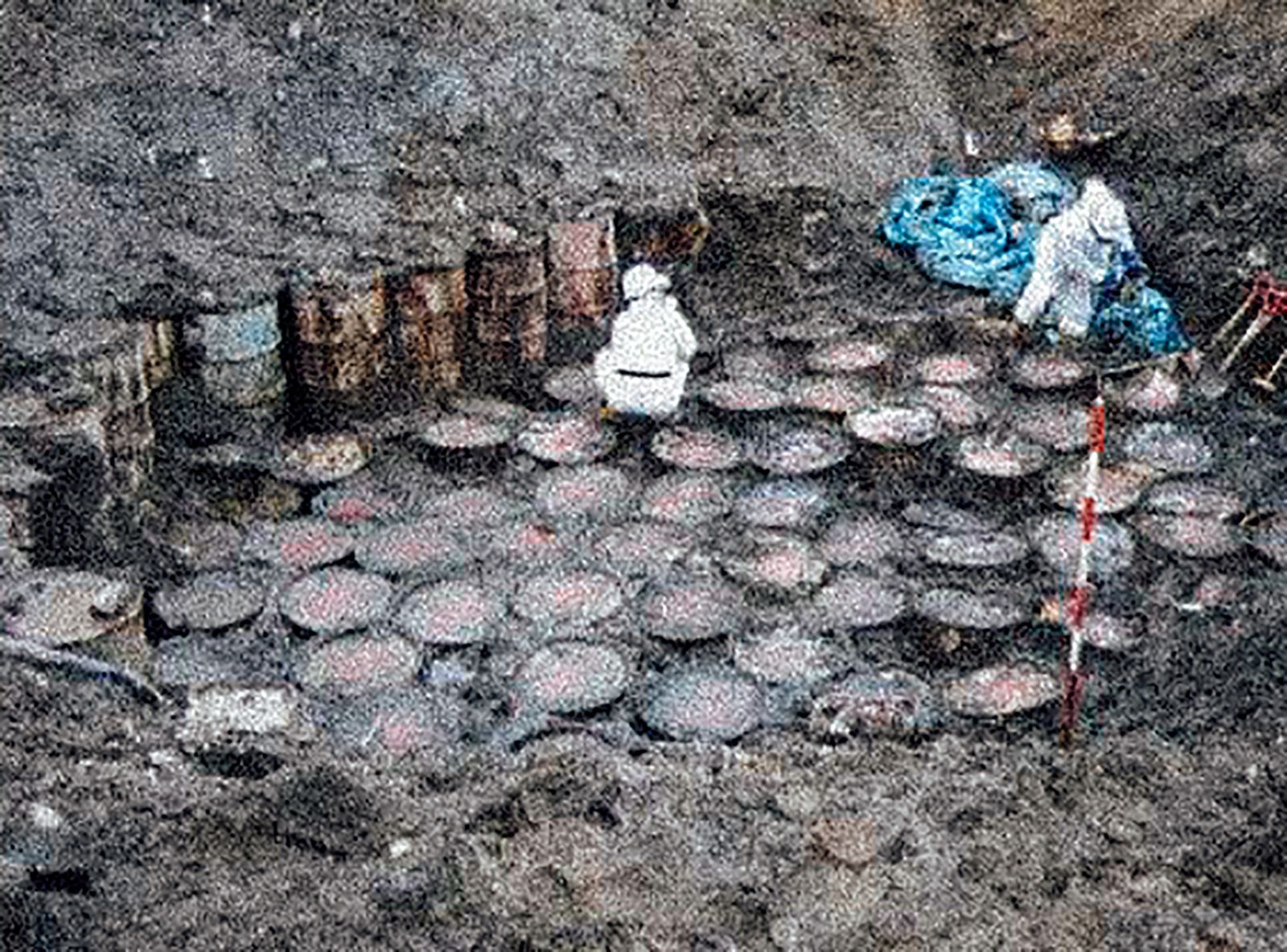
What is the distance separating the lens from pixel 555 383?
8.07 metres

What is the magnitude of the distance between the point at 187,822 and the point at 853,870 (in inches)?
92.8

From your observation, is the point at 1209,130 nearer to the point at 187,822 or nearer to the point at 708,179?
the point at 708,179

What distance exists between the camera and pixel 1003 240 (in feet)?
28.6

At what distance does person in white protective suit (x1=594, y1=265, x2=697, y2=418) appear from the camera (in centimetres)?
741

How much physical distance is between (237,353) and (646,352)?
6.95 ft

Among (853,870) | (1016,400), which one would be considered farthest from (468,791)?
(1016,400)

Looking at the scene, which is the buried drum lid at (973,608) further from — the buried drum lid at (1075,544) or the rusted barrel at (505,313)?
the rusted barrel at (505,313)

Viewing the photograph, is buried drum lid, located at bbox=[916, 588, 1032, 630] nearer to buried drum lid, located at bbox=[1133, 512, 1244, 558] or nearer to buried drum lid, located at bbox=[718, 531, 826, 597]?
buried drum lid, located at bbox=[718, 531, 826, 597]

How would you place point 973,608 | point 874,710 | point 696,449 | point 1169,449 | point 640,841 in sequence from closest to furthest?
point 640,841
point 874,710
point 973,608
point 1169,449
point 696,449

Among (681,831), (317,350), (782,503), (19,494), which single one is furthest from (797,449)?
(19,494)

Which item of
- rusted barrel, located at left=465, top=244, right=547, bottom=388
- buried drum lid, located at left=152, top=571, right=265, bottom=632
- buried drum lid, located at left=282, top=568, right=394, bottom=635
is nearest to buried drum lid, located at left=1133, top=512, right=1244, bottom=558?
rusted barrel, located at left=465, top=244, right=547, bottom=388

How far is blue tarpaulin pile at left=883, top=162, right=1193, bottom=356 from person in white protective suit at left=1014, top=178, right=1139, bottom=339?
128 mm

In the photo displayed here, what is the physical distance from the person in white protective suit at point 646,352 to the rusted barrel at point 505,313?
649 millimetres

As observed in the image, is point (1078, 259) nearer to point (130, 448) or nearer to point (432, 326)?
point (432, 326)
